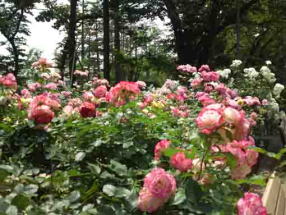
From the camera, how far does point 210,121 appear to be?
58.9 inches

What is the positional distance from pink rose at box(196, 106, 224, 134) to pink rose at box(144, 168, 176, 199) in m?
0.18

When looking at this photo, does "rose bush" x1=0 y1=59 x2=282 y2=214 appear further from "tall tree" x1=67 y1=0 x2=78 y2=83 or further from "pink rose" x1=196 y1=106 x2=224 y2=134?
"tall tree" x1=67 y1=0 x2=78 y2=83

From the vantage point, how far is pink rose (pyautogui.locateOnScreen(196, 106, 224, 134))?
149cm

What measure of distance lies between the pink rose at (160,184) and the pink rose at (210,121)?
0.59ft

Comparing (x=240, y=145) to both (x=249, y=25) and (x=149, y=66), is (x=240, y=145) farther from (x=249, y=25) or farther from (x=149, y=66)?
(x=249, y=25)

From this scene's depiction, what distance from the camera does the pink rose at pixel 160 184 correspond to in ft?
4.77

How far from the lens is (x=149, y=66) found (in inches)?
890

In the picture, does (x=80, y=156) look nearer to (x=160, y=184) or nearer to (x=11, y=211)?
(x=160, y=184)

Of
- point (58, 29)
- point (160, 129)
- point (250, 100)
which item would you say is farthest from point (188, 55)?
point (160, 129)

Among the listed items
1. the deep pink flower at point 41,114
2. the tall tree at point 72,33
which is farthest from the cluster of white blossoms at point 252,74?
the tall tree at point 72,33

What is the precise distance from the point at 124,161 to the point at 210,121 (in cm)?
81

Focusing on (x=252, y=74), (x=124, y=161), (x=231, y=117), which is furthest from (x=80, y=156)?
(x=252, y=74)

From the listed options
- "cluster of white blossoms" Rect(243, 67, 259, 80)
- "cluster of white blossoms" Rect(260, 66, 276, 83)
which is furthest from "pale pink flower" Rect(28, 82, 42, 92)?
"cluster of white blossoms" Rect(260, 66, 276, 83)

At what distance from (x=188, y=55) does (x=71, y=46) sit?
6.00 metres
